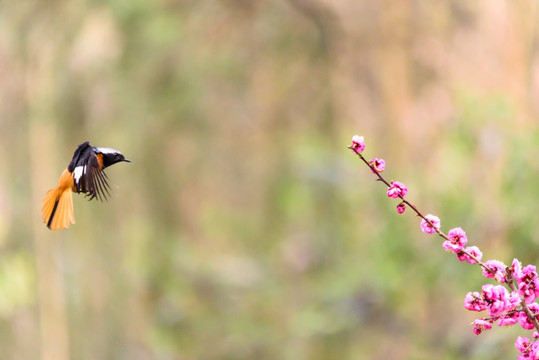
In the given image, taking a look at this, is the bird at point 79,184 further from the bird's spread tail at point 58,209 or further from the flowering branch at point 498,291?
the flowering branch at point 498,291

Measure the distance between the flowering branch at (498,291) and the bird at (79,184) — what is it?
28 cm

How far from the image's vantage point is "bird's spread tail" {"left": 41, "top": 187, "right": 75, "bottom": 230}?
71 cm

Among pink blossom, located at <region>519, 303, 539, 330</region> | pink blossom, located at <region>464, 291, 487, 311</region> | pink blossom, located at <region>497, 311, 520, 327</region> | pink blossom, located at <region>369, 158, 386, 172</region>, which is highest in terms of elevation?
pink blossom, located at <region>369, 158, 386, 172</region>

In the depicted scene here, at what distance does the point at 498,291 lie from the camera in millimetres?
604

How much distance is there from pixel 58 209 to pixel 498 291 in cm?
46

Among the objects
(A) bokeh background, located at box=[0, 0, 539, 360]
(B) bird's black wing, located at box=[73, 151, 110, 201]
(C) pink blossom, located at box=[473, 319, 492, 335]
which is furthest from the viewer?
(A) bokeh background, located at box=[0, 0, 539, 360]

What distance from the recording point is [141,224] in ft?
12.1

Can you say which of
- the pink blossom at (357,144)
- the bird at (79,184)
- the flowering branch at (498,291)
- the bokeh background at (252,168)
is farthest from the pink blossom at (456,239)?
the bokeh background at (252,168)

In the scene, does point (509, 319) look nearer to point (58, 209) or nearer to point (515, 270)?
point (515, 270)

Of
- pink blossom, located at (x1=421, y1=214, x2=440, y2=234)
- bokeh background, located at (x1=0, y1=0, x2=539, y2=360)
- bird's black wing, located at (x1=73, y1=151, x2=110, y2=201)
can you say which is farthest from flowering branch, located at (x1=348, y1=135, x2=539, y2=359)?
bokeh background, located at (x1=0, y1=0, x2=539, y2=360)

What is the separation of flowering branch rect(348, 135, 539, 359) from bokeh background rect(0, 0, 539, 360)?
1.75m

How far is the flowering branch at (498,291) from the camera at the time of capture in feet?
1.96

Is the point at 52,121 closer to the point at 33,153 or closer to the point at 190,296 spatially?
the point at 33,153

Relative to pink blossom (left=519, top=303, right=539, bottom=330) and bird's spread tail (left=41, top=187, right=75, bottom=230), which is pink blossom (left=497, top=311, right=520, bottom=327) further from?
bird's spread tail (left=41, top=187, right=75, bottom=230)
